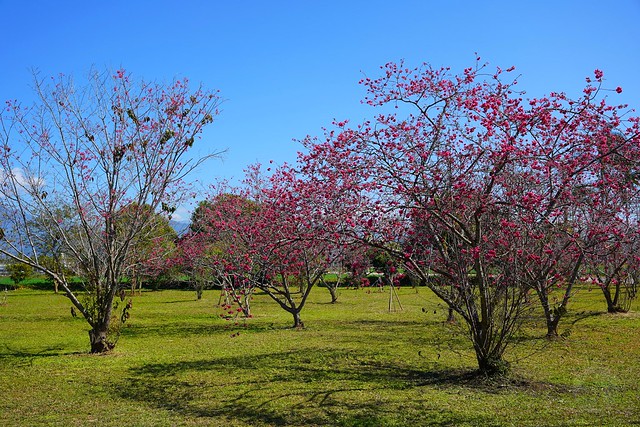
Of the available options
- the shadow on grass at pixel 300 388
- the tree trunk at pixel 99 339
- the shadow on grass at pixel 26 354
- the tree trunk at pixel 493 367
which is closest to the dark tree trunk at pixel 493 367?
the tree trunk at pixel 493 367

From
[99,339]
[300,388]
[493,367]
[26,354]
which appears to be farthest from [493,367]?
[26,354]

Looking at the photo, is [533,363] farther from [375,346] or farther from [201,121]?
[201,121]

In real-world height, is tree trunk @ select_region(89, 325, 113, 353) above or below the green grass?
above

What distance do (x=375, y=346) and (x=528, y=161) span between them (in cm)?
522

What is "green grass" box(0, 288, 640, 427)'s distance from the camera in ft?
18.5

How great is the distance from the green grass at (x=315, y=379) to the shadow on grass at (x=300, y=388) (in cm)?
2

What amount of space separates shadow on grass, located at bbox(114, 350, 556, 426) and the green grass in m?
0.02

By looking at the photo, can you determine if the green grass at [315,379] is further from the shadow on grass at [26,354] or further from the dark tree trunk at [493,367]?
the dark tree trunk at [493,367]

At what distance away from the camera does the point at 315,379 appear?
7.48 m

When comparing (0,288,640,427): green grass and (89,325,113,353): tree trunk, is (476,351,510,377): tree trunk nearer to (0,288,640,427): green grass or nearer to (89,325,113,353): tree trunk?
(0,288,640,427): green grass

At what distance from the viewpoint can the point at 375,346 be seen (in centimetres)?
1053

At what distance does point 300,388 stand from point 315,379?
57 cm

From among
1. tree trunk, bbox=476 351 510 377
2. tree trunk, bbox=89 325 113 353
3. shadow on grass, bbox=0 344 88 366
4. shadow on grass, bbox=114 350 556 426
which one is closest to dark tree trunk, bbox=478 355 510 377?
tree trunk, bbox=476 351 510 377

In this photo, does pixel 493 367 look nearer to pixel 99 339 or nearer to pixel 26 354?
pixel 99 339
